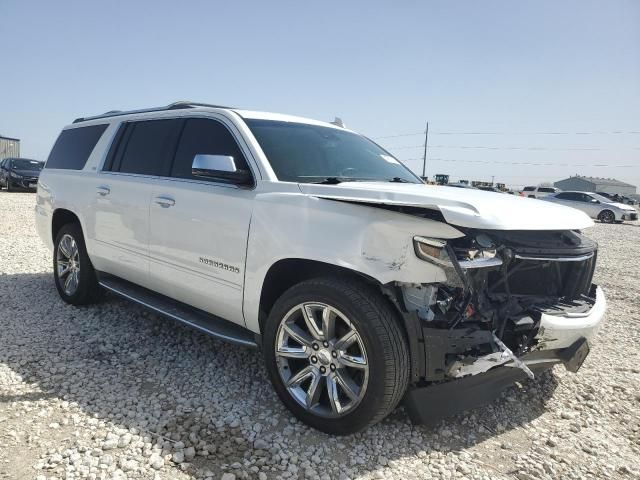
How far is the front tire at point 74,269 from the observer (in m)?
4.84

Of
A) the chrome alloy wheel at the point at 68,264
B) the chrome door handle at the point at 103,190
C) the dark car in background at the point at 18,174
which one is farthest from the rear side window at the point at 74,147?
the dark car in background at the point at 18,174

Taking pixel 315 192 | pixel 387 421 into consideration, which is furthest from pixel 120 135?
pixel 387 421

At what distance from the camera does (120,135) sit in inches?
181

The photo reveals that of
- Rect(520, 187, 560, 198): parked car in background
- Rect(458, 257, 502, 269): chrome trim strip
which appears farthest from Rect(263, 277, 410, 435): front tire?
Rect(520, 187, 560, 198): parked car in background

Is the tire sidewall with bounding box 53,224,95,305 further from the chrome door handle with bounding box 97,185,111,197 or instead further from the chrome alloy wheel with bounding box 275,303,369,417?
the chrome alloy wheel with bounding box 275,303,369,417

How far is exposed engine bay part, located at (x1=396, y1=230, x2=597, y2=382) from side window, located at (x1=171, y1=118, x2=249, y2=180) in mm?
1584

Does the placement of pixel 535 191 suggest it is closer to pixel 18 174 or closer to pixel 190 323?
pixel 18 174

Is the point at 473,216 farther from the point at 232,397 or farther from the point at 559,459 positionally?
the point at 232,397

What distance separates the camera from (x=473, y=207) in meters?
2.43

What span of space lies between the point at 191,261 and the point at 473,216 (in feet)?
6.76

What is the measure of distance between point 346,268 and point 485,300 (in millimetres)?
801

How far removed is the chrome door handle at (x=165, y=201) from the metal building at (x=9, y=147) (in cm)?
4148

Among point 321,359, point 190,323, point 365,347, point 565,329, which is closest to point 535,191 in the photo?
point 565,329

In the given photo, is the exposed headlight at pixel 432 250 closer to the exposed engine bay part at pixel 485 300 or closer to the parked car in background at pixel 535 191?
the exposed engine bay part at pixel 485 300
